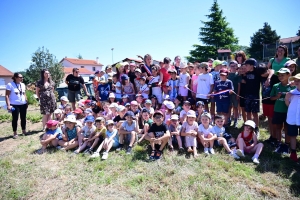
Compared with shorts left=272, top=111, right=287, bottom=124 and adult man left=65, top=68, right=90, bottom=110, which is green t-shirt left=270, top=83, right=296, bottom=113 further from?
adult man left=65, top=68, right=90, bottom=110

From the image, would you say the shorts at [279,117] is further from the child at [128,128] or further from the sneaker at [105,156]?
the sneaker at [105,156]

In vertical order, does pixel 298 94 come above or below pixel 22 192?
above

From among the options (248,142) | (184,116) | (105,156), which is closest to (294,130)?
(248,142)

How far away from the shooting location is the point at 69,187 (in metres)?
3.52

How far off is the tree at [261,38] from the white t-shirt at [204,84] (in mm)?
35938

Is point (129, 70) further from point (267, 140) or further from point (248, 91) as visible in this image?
point (267, 140)

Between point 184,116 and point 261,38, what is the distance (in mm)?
39635

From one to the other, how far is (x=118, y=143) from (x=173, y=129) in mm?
1561

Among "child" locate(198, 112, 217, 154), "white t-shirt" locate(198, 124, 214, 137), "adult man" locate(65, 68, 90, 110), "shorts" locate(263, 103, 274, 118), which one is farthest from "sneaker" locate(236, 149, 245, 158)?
"adult man" locate(65, 68, 90, 110)

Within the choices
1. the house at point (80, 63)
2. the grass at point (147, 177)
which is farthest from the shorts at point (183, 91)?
the house at point (80, 63)

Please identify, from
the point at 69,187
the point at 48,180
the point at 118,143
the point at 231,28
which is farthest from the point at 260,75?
the point at 231,28

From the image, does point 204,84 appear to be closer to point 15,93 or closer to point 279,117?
point 279,117

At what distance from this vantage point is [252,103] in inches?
198

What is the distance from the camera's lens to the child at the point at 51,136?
5215 mm
